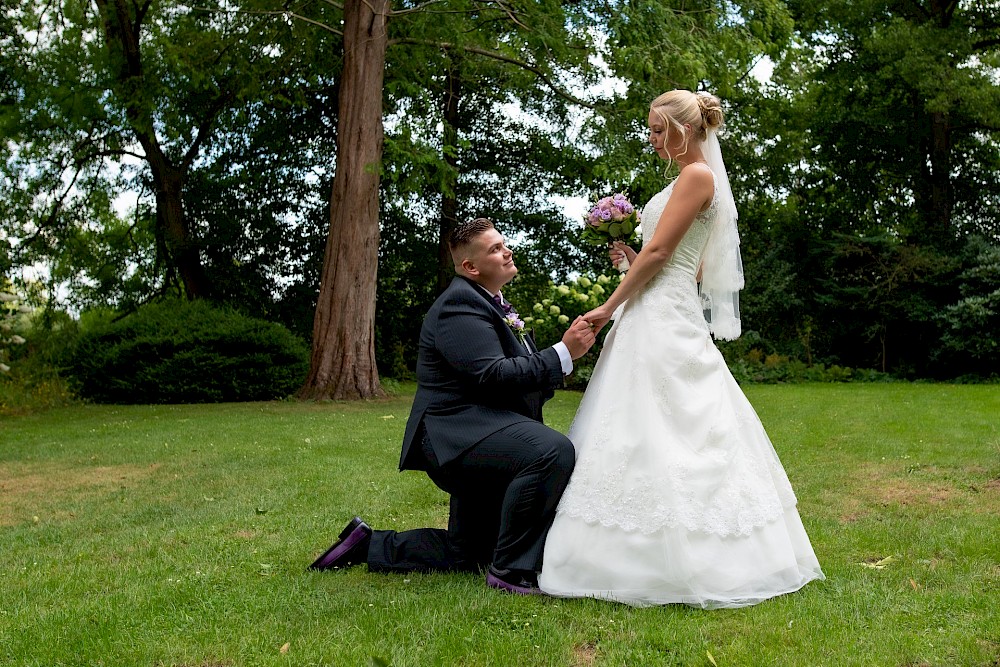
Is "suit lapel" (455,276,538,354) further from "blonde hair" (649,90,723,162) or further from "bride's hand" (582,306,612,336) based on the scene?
"blonde hair" (649,90,723,162)

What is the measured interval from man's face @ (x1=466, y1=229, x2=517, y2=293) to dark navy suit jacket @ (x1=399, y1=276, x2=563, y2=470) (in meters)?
0.08

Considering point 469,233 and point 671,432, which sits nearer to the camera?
point 671,432

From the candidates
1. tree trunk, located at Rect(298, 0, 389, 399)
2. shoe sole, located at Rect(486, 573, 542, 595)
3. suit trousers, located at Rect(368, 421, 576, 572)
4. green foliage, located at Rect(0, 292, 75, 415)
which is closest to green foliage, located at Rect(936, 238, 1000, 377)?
tree trunk, located at Rect(298, 0, 389, 399)

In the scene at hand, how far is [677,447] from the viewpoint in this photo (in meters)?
4.11

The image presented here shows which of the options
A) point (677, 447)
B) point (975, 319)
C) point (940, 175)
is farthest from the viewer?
point (940, 175)

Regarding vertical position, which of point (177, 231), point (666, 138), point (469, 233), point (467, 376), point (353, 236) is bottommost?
point (467, 376)

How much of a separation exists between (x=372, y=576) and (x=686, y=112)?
272 centimetres

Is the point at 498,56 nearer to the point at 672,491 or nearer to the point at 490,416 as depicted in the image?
the point at 490,416

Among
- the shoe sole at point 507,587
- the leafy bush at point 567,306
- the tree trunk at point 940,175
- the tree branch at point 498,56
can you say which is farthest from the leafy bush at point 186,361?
the tree trunk at point 940,175

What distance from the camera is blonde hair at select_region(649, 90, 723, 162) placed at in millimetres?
4438

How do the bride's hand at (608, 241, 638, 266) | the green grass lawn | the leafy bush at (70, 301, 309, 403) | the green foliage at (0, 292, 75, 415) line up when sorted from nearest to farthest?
1. the green grass lawn
2. the bride's hand at (608, 241, 638, 266)
3. the green foliage at (0, 292, 75, 415)
4. the leafy bush at (70, 301, 309, 403)

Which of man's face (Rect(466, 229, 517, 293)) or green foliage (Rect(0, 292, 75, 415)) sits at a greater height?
man's face (Rect(466, 229, 517, 293))

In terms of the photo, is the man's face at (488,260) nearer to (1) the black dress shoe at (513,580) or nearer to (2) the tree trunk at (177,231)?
(1) the black dress shoe at (513,580)

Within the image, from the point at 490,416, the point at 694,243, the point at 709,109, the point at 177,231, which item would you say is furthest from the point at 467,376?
the point at 177,231
